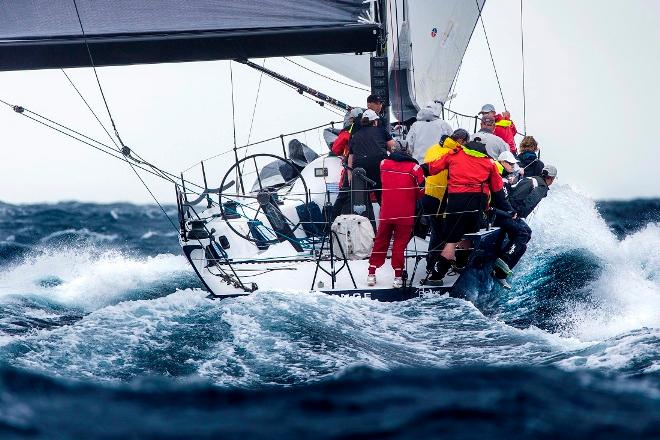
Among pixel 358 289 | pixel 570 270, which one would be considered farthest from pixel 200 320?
pixel 570 270

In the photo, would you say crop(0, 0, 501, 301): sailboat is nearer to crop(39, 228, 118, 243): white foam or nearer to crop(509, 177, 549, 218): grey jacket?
crop(509, 177, 549, 218): grey jacket

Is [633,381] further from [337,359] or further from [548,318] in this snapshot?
[548,318]

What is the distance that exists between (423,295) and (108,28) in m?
3.72

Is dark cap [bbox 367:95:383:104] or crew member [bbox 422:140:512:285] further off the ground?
dark cap [bbox 367:95:383:104]

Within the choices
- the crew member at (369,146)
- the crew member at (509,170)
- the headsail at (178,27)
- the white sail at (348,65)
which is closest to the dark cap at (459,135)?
the crew member at (509,170)

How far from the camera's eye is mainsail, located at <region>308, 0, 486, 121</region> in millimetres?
13016

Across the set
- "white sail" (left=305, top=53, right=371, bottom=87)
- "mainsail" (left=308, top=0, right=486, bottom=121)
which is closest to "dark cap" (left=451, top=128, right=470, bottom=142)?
"mainsail" (left=308, top=0, right=486, bottom=121)

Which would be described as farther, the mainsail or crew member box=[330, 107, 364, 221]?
the mainsail

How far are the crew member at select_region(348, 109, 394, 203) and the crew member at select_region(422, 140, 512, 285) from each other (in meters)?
0.76

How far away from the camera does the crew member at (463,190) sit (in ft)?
27.3

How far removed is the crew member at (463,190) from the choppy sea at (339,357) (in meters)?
0.49

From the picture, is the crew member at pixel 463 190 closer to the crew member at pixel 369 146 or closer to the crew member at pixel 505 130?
the crew member at pixel 369 146

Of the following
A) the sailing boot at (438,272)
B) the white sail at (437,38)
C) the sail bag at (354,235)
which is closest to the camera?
the sailing boot at (438,272)

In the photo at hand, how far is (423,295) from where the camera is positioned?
28.2 feet
